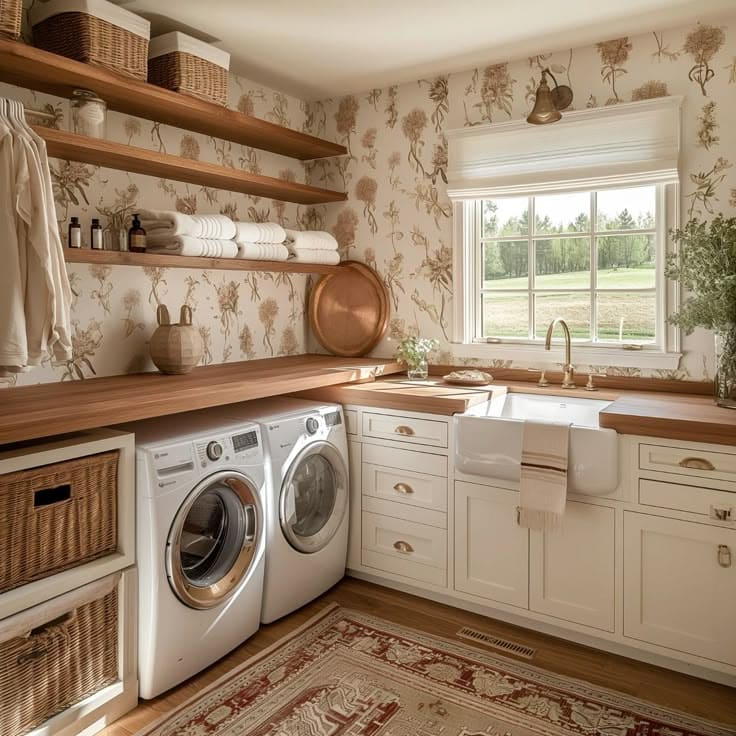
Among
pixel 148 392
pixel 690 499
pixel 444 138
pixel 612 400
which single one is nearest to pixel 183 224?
pixel 148 392

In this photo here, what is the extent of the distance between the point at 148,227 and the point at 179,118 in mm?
537

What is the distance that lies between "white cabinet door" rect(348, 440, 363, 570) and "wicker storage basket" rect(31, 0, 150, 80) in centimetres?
182

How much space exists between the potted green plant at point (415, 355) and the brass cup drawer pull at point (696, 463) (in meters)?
1.37

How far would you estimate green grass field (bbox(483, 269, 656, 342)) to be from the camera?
3.08 m

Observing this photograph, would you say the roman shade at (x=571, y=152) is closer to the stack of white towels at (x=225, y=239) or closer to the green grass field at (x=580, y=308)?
the green grass field at (x=580, y=308)

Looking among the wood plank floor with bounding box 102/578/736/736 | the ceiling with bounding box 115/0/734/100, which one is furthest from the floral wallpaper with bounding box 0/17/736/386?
the wood plank floor with bounding box 102/578/736/736

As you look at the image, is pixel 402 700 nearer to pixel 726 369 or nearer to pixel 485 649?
pixel 485 649

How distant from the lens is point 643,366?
3.01 m

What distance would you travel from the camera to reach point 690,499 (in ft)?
7.48

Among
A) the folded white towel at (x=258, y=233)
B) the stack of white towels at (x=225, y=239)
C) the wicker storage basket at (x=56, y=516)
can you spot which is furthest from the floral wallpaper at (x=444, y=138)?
the wicker storage basket at (x=56, y=516)

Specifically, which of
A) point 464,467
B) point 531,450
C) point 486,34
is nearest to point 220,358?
point 464,467

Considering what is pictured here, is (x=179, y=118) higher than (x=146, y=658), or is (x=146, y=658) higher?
(x=179, y=118)

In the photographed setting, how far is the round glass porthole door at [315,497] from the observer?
2.75 metres

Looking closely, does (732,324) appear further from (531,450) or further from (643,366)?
(531,450)
